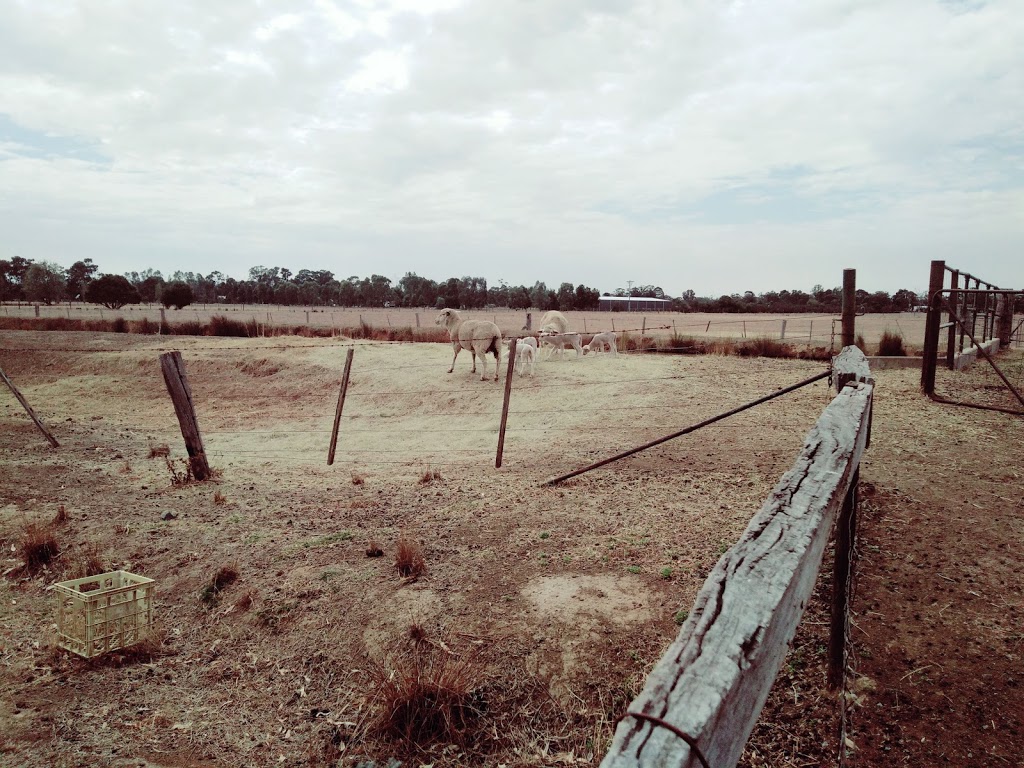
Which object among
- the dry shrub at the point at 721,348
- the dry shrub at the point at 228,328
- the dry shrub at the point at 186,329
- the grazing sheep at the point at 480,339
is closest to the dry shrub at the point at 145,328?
the dry shrub at the point at 186,329

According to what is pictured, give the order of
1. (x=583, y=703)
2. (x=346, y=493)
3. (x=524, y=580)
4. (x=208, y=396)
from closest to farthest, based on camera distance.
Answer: (x=583, y=703)
(x=524, y=580)
(x=346, y=493)
(x=208, y=396)

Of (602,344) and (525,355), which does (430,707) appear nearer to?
(525,355)

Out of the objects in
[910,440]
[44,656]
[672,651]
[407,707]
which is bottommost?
[44,656]

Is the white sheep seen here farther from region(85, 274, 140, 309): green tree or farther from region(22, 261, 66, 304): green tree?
region(22, 261, 66, 304): green tree

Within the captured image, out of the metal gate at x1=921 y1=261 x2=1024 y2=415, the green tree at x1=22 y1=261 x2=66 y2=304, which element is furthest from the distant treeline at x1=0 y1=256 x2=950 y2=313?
the metal gate at x1=921 y1=261 x2=1024 y2=415

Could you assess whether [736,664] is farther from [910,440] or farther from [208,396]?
[208,396]

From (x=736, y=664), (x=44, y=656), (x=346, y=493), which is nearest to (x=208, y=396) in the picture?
(x=346, y=493)

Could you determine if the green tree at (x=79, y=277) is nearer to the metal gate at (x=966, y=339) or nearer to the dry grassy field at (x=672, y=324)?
the dry grassy field at (x=672, y=324)

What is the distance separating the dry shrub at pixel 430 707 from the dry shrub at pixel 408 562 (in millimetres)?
1277

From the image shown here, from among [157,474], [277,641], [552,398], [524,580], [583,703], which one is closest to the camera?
[583,703]

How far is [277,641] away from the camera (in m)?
4.46

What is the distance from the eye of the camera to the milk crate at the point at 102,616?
4.33m

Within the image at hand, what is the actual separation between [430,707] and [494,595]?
3.70 ft

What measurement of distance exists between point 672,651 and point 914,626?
134 inches
